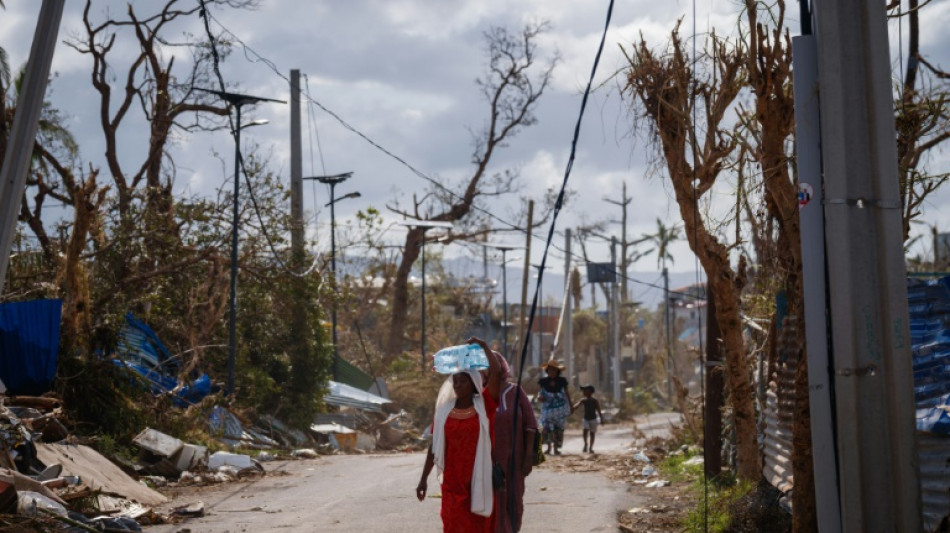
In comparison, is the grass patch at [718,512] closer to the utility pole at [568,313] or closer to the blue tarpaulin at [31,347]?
the blue tarpaulin at [31,347]

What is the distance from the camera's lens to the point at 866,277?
4.91 meters

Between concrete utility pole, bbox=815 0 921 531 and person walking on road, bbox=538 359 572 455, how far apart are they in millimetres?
15113

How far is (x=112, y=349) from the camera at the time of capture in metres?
16.6

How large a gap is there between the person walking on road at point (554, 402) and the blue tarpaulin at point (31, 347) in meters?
8.51

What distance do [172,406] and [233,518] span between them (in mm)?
6820

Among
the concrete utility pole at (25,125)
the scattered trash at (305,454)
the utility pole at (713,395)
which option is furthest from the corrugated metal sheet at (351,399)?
the concrete utility pole at (25,125)

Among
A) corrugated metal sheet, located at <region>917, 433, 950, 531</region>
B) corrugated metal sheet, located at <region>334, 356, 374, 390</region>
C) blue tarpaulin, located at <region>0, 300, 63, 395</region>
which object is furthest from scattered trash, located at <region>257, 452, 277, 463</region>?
corrugated metal sheet, located at <region>917, 433, 950, 531</region>

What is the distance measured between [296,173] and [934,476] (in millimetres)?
22143

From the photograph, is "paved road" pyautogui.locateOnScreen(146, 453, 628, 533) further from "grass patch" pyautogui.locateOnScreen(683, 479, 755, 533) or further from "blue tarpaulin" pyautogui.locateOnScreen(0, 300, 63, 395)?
"blue tarpaulin" pyautogui.locateOnScreen(0, 300, 63, 395)

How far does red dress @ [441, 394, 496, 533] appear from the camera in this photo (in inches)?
305

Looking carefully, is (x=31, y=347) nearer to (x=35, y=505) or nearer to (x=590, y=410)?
(x=35, y=505)

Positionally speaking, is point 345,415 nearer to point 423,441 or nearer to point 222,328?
point 423,441

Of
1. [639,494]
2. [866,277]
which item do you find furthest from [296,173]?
[866,277]

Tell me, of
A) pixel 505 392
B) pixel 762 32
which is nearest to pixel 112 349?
pixel 505 392
